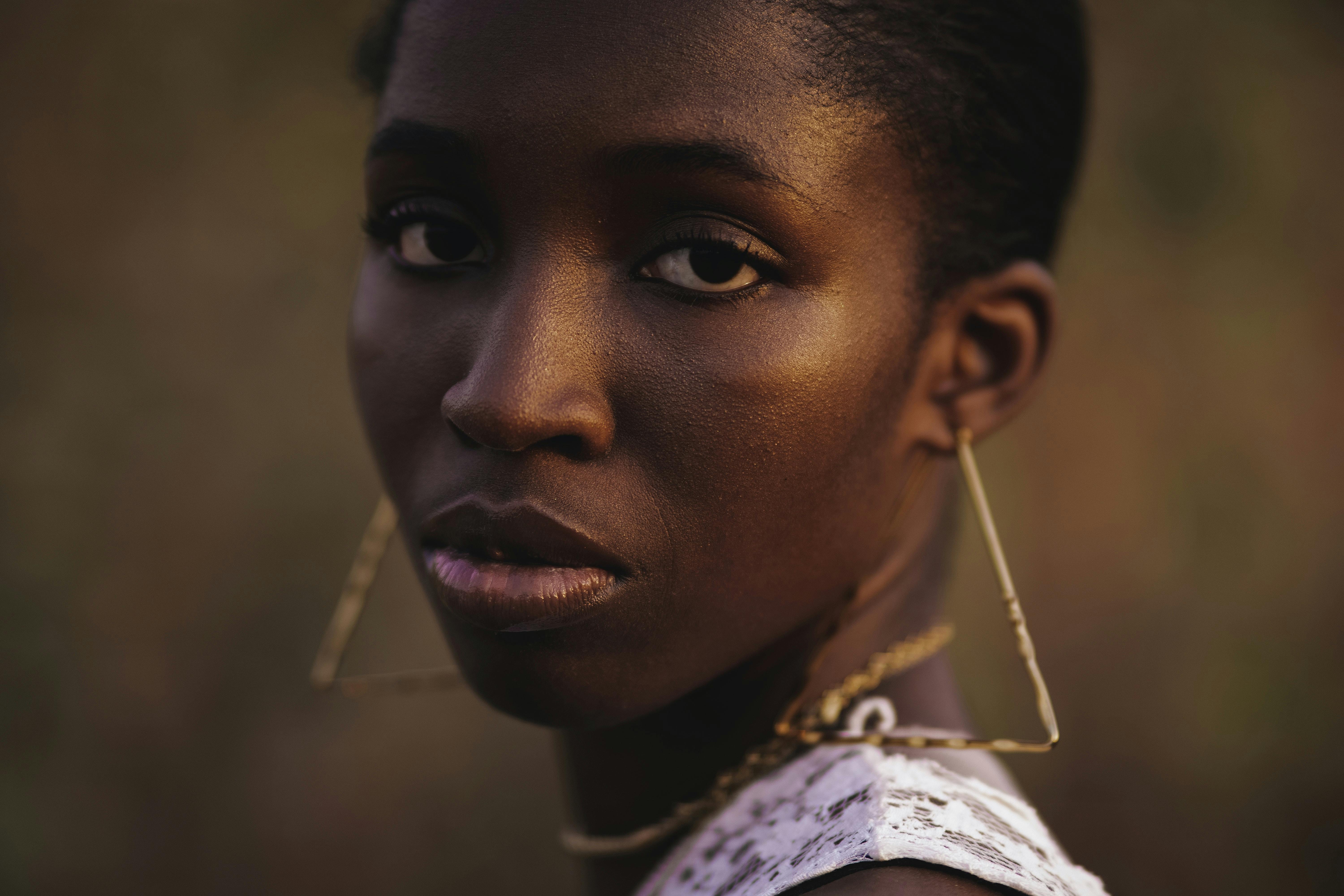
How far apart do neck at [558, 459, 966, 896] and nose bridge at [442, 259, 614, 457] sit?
1.41 ft

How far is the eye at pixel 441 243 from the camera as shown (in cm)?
104

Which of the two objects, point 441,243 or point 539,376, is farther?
point 441,243

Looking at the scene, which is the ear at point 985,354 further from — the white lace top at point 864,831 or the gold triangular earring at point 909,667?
the white lace top at point 864,831

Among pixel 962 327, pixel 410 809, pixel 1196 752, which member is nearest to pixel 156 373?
pixel 410 809

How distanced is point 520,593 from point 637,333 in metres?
0.28

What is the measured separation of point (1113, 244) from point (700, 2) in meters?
2.15

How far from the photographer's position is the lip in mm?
914

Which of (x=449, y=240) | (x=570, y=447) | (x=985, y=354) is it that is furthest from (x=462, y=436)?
(x=985, y=354)

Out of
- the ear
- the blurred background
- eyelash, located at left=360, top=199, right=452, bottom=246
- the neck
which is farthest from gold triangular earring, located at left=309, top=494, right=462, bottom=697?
the blurred background

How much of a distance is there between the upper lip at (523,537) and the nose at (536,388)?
2.5 inches

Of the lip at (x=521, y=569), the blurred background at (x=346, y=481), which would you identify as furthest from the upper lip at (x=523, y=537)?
the blurred background at (x=346, y=481)

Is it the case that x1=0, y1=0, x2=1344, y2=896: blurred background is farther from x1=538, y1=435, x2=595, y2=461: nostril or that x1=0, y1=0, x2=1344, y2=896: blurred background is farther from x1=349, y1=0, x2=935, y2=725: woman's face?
x1=538, y1=435, x2=595, y2=461: nostril

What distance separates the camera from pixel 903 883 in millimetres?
792

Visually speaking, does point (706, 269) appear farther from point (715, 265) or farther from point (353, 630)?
point (353, 630)
